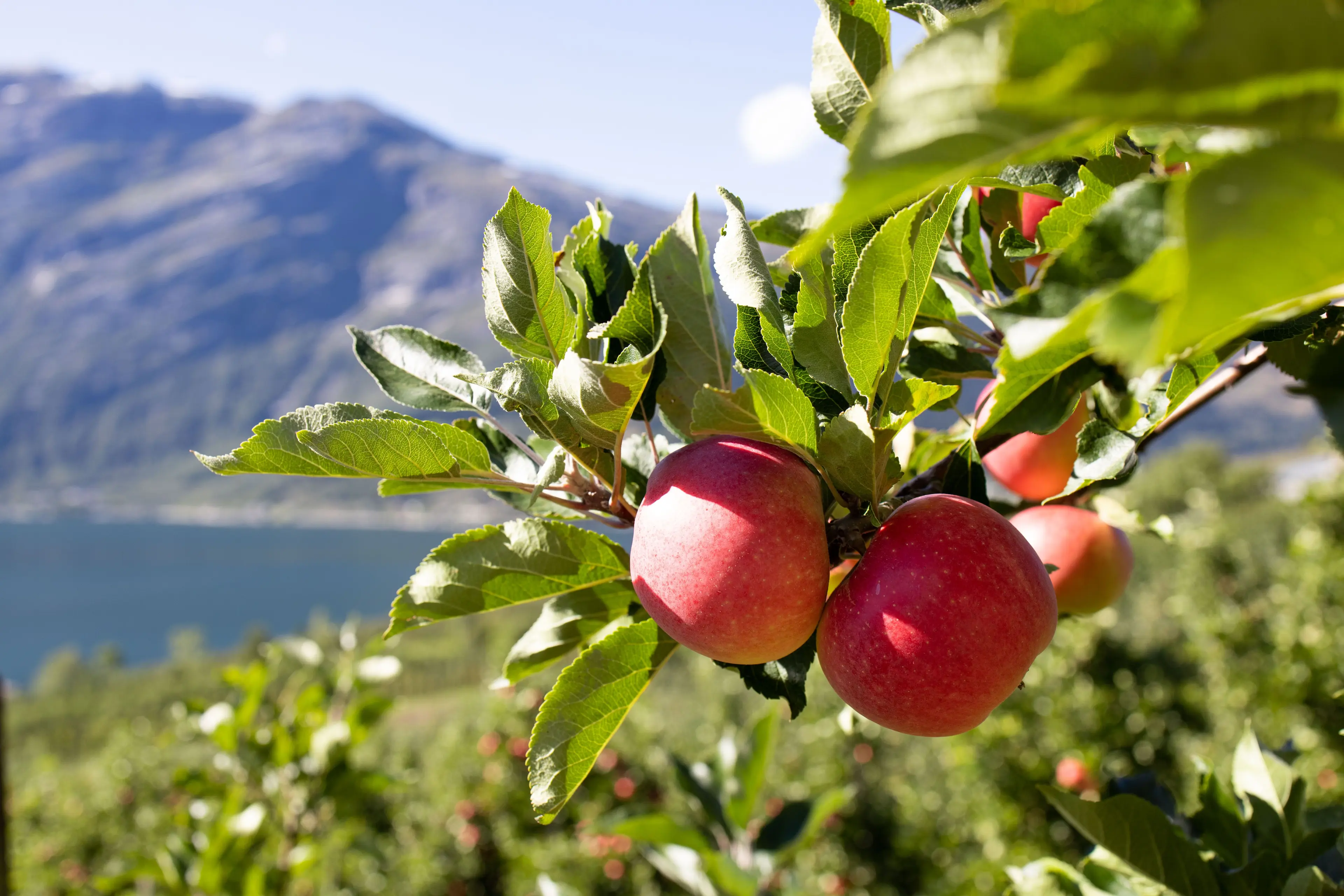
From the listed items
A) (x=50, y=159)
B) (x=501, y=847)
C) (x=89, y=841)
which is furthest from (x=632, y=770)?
(x=50, y=159)

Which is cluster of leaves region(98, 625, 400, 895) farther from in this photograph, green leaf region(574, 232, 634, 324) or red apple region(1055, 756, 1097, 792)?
red apple region(1055, 756, 1097, 792)

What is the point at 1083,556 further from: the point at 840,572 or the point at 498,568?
the point at 498,568

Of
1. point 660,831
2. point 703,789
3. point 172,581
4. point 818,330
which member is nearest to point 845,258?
point 818,330

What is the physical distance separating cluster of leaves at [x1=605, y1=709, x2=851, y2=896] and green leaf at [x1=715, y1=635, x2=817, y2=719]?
0.87 meters

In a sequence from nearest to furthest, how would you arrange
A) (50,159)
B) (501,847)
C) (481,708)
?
(501,847) → (481,708) → (50,159)

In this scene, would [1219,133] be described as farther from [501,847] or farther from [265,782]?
[501,847]

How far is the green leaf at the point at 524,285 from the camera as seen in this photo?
718mm

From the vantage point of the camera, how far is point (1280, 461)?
56.8m

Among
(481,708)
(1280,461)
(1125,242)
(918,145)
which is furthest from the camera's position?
(1280,461)

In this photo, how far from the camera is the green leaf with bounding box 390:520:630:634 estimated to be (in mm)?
795

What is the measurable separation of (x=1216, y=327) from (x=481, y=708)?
7.08 m

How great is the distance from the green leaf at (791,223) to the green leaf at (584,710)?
449 millimetres

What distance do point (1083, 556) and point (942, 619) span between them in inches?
19.9

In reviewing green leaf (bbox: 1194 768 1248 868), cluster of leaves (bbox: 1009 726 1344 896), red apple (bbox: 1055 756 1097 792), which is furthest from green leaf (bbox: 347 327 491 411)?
red apple (bbox: 1055 756 1097 792)
